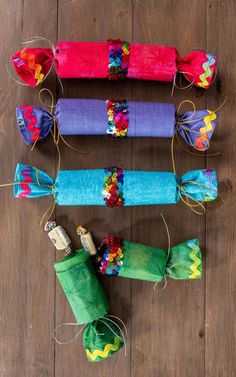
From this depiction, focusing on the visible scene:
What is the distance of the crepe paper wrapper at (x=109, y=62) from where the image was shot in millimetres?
841

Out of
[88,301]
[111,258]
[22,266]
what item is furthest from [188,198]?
[22,266]

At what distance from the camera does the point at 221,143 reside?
3.05 feet

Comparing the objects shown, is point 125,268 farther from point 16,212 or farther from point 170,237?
point 16,212

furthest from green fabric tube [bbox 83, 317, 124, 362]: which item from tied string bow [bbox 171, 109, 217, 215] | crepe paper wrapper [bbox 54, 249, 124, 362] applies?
tied string bow [bbox 171, 109, 217, 215]

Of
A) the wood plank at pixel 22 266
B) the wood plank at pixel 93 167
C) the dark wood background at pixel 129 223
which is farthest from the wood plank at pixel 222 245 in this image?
the wood plank at pixel 22 266

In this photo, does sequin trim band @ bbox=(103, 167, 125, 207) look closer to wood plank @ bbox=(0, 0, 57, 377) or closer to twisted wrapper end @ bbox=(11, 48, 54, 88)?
wood plank @ bbox=(0, 0, 57, 377)

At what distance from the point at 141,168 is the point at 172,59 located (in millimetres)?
280

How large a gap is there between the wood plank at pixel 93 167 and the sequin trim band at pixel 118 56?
0.22 ft

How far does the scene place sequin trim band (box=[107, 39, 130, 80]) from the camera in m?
0.84

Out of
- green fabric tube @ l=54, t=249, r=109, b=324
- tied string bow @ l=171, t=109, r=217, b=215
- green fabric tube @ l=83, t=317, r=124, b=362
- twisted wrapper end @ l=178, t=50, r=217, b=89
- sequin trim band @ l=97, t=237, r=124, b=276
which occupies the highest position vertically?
twisted wrapper end @ l=178, t=50, r=217, b=89

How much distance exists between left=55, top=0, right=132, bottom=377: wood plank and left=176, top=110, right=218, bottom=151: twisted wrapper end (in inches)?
5.8

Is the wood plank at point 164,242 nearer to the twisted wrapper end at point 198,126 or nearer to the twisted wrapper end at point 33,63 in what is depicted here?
the twisted wrapper end at point 198,126

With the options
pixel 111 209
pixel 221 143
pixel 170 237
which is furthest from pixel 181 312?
pixel 221 143

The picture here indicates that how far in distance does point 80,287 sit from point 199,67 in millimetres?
613
